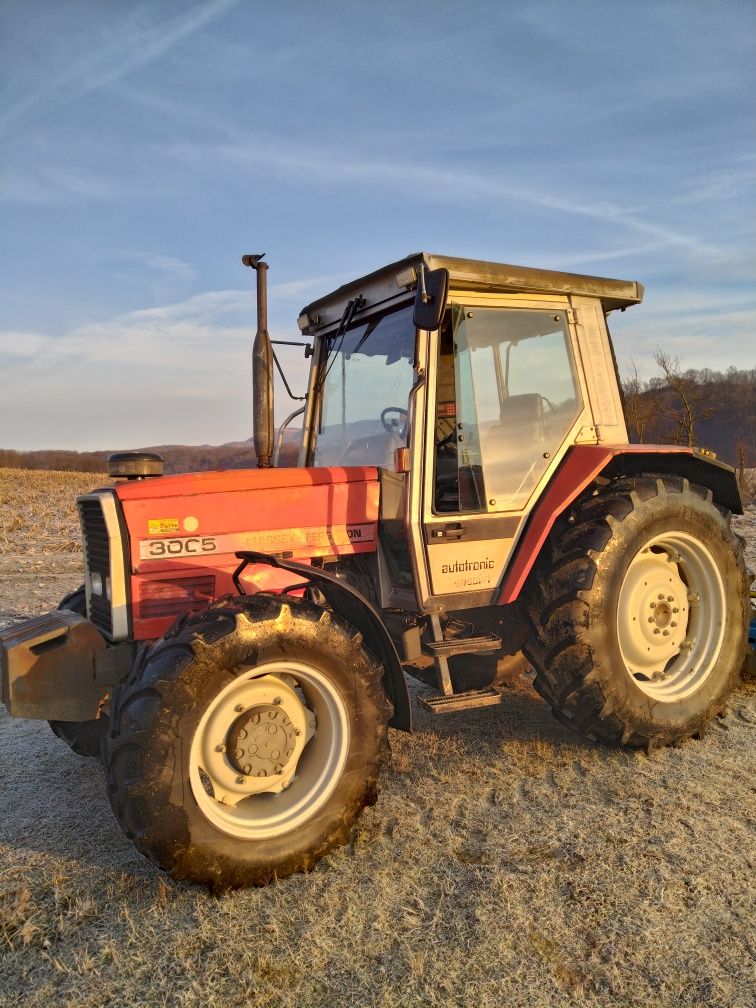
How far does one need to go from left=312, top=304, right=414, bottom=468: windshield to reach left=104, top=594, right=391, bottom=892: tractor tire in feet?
4.17

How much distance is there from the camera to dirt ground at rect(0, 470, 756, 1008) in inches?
95.9

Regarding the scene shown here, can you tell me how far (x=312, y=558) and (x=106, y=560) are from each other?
0.99 meters

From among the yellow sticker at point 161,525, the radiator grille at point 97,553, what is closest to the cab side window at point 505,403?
the yellow sticker at point 161,525

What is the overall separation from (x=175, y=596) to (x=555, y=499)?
2035mm

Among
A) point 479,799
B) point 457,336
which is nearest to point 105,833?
point 479,799

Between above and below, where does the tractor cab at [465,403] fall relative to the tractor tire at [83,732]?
above

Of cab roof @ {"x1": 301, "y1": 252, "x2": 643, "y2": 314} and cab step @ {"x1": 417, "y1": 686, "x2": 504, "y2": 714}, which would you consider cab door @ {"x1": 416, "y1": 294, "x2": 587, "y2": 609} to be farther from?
cab step @ {"x1": 417, "y1": 686, "x2": 504, "y2": 714}

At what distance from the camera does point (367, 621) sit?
3.49 metres

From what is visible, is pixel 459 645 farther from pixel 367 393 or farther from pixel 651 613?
pixel 367 393

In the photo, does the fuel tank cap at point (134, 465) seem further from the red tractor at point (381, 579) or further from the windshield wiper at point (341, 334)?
the windshield wiper at point (341, 334)

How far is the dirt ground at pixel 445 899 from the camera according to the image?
244cm

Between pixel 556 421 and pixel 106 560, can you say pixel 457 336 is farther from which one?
pixel 106 560

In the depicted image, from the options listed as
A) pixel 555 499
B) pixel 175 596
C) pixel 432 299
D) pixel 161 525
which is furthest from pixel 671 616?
pixel 161 525

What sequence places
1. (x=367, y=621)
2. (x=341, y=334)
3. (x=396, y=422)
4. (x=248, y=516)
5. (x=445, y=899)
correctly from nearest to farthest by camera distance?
1. (x=445, y=899)
2. (x=367, y=621)
3. (x=248, y=516)
4. (x=396, y=422)
5. (x=341, y=334)
